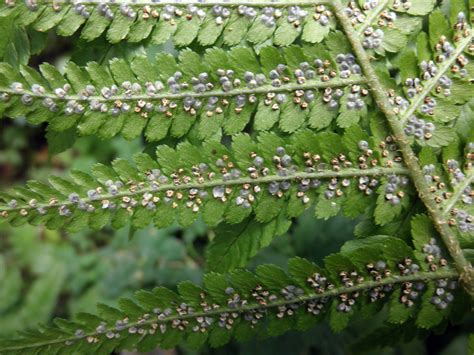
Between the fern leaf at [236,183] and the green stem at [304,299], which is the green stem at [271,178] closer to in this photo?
the fern leaf at [236,183]

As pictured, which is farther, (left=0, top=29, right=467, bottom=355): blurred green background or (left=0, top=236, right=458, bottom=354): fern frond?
(left=0, top=29, right=467, bottom=355): blurred green background

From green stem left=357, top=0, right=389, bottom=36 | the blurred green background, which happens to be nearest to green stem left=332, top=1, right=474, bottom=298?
green stem left=357, top=0, right=389, bottom=36

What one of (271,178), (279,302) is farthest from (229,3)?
(279,302)

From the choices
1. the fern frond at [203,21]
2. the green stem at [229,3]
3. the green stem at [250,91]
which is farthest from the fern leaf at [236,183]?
the green stem at [229,3]

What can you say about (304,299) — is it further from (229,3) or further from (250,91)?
(229,3)

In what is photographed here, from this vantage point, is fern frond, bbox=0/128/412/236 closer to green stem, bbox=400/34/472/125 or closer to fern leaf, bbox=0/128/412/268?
fern leaf, bbox=0/128/412/268

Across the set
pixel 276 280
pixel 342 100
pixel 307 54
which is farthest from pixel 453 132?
pixel 276 280
